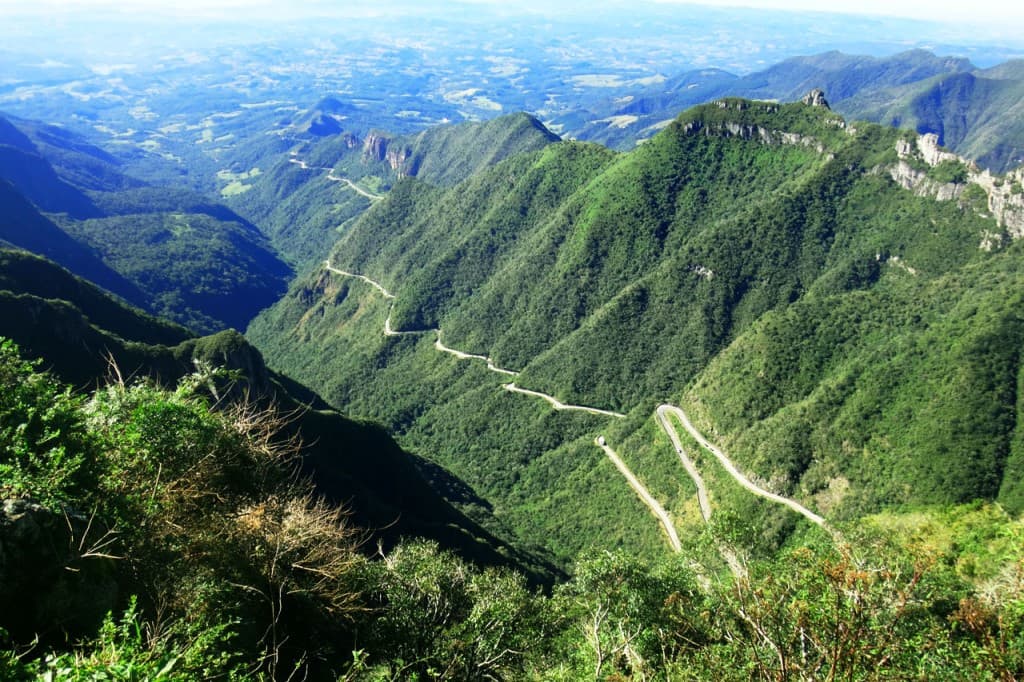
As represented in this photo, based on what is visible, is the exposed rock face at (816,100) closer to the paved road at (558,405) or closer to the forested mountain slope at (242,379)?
the paved road at (558,405)

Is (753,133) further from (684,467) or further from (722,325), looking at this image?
(684,467)

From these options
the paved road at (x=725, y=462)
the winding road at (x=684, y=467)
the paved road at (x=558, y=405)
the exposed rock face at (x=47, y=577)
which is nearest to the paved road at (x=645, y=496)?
the winding road at (x=684, y=467)

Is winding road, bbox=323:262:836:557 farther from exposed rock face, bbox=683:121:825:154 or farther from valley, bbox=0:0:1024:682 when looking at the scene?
exposed rock face, bbox=683:121:825:154

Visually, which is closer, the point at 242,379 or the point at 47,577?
the point at 47,577

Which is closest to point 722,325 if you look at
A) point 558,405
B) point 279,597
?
point 558,405

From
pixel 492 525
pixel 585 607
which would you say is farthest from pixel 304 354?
pixel 585 607

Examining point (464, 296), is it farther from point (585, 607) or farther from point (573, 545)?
point (585, 607)
